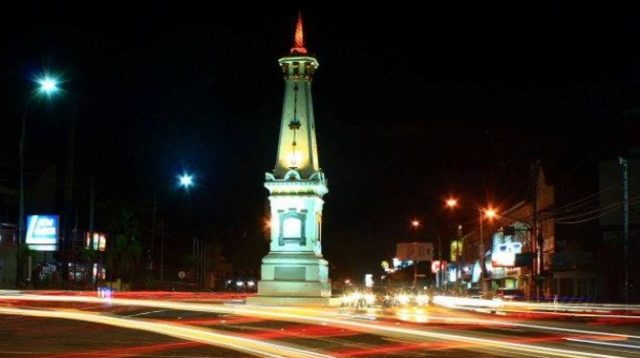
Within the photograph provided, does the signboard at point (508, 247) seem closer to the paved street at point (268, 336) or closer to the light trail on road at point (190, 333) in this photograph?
the paved street at point (268, 336)

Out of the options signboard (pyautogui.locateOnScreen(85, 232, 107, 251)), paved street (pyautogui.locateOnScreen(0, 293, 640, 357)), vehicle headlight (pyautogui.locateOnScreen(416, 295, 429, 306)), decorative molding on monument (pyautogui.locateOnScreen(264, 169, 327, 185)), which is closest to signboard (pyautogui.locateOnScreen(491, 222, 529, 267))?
vehicle headlight (pyautogui.locateOnScreen(416, 295, 429, 306))

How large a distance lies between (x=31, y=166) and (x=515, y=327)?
68.0 metres

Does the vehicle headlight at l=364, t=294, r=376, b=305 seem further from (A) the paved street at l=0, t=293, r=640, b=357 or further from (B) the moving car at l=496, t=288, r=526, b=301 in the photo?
(B) the moving car at l=496, t=288, r=526, b=301

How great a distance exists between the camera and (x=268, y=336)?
20.8 meters

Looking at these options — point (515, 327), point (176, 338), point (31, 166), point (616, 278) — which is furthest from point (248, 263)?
point (176, 338)

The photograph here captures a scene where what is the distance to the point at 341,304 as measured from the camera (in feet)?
133

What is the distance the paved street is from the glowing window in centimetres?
1197

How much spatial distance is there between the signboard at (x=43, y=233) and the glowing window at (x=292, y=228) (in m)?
30.7

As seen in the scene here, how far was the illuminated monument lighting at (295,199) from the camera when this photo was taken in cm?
4328

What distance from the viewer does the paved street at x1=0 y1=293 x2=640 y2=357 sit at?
17000 mm

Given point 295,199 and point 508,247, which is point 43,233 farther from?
point 508,247

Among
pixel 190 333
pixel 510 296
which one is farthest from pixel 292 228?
pixel 190 333

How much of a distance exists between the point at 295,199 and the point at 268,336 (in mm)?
22971

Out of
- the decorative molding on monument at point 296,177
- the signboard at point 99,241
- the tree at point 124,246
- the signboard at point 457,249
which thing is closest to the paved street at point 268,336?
the decorative molding on monument at point 296,177
